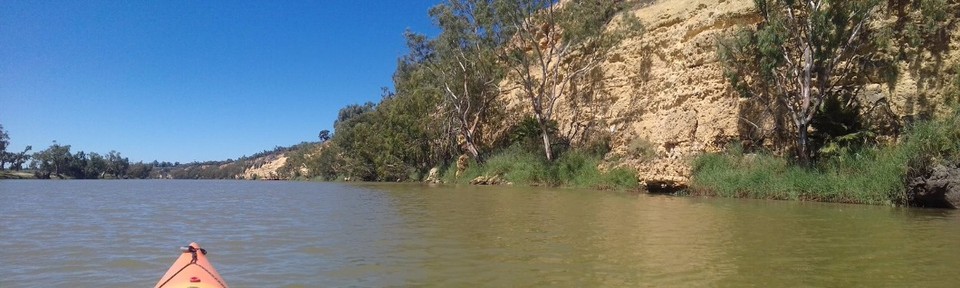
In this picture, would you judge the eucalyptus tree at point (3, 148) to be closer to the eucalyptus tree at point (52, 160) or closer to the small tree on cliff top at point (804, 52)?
the eucalyptus tree at point (52, 160)

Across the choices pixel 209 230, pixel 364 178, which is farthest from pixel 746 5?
pixel 364 178

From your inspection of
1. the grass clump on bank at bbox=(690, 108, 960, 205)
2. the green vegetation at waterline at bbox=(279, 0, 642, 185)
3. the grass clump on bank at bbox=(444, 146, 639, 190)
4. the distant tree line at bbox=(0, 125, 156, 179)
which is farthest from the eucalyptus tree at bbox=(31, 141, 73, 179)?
the grass clump on bank at bbox=(690, 108, 960, 205)

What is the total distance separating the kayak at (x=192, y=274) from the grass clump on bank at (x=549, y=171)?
18.3 m

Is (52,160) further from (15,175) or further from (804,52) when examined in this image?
(804,52)

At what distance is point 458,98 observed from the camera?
36781 mm

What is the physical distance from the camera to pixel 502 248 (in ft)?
24.3

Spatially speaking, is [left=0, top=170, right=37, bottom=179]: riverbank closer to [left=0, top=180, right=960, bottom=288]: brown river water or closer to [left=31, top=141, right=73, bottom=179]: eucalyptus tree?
[left=31, top=141, right=73, bottom=179]: eucalyptus tree

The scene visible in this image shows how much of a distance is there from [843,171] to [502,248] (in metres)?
12.2

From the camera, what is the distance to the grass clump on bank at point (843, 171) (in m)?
13.4

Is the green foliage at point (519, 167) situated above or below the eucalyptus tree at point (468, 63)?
below

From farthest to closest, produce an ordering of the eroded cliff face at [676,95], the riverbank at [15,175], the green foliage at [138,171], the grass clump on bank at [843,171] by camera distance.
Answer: the green foliage at [138,171], the riverbank at [15,175], the eroded cliff face at [676,95], the grass clump on bank at [843,171]

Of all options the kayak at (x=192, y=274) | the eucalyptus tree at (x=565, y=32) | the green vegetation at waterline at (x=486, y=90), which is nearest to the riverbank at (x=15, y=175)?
the green vegetation at waterline at (x=486, y=90)

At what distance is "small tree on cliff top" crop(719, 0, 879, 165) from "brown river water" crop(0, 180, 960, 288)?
579cm

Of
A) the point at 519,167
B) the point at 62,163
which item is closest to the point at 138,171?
the point at 62,163
